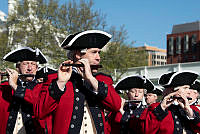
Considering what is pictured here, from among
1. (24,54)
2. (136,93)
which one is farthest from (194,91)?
(24,54)

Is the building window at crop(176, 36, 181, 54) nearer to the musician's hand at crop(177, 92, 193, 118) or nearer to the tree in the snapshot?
the tree

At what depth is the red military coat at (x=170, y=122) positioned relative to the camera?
6.39 metres

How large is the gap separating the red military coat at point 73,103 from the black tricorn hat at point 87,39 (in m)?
0.44

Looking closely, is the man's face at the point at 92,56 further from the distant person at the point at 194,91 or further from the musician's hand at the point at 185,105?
the distant person at the point at 194,91

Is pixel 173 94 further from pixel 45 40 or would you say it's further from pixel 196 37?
pixel 196 37

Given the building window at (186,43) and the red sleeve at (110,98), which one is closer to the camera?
the red sleeve at (110,98)

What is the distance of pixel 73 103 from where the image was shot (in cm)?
512

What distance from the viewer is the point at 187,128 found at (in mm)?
6594

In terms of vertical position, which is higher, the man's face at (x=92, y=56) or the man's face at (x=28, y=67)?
the man's face at (x=92, y=56)

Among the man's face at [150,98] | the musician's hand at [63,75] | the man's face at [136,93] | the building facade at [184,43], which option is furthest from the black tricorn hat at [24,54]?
the building facade at [184,43]

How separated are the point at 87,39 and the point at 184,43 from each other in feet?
300

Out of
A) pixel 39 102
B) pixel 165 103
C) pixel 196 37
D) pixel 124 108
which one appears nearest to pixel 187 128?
pixel 165 103

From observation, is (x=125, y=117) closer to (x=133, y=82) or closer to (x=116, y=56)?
(x=133, y=82)

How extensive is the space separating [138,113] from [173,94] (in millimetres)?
1204
